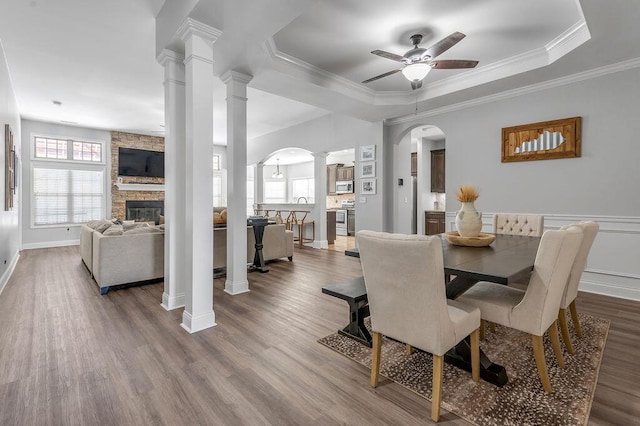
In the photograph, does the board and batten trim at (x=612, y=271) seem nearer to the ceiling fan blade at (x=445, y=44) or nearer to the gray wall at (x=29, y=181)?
the ceiling fan blade at (x=445, y=44)

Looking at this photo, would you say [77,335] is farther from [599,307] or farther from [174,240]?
[599,307]

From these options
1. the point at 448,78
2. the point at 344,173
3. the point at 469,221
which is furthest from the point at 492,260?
the point at 344,173

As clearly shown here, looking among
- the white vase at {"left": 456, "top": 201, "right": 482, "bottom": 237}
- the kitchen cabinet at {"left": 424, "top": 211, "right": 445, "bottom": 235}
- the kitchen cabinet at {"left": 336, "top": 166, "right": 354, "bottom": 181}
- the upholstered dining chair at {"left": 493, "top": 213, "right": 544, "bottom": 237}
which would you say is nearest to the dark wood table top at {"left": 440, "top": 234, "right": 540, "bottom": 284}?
the white vase at {"left": 456, "top": 201, "right": 482, "bottom": 237}

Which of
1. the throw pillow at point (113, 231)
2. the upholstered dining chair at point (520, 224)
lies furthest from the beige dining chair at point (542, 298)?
the throw pillow at point (113, 231)

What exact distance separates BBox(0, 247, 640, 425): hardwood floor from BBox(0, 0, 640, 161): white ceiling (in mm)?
2637

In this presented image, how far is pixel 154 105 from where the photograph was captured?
19.8 ft

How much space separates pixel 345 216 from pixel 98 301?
6.90 meters

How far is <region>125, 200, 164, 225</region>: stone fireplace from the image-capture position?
834cm

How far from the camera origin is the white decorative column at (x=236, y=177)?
3744 millimetres

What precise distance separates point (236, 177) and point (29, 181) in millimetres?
6525

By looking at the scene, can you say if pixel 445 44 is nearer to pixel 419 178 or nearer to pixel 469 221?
pixel 469 221

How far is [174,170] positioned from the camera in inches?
122

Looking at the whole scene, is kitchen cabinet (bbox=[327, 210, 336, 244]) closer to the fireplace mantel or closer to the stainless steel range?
the stainless steel range

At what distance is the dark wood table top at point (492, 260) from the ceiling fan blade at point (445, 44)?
1744 millimetres
